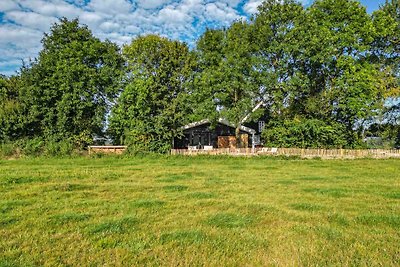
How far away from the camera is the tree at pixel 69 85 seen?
108 ft

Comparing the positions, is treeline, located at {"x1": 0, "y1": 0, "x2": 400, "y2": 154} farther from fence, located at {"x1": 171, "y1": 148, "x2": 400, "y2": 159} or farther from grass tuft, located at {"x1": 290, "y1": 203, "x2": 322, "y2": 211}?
grass tuft, located at {"x1": 290, "y1": 203, "x2": 322, "y2": 211}

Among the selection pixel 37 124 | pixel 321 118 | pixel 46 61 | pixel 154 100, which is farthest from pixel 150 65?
pixel 321 118

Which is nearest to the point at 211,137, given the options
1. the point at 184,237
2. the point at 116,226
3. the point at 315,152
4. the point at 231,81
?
the point at 231,81

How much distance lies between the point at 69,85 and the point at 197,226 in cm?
3191

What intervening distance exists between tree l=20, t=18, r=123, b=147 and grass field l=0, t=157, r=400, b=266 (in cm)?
2415

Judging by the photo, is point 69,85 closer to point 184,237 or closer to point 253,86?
point 253,86

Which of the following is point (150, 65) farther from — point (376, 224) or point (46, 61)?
point (376, 224)

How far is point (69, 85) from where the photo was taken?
34094 mm

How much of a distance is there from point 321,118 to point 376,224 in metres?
29.3

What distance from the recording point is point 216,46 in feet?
120

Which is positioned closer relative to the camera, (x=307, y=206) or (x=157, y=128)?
(x=307, y=206)

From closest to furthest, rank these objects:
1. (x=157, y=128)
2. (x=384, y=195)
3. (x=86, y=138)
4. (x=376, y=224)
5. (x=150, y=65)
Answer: (x=376, y=224)
(x=384, y=195)
(x=157, y=128)
(x=86, y=138)
(x=150, y=65)

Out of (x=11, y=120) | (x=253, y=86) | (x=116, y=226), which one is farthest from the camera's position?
(x=253, y=86)

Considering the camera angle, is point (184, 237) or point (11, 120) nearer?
point (184, 237)
